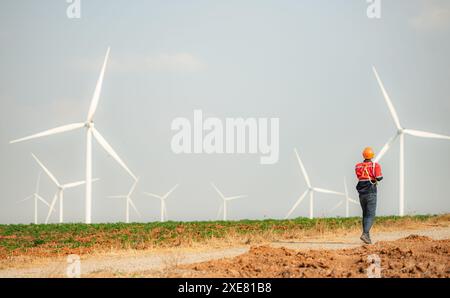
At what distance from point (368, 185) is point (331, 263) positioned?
5.66m

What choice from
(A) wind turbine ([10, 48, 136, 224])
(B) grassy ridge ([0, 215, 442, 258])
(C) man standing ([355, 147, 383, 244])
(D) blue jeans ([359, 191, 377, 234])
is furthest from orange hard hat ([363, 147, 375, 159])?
(A) wind turbine ([10, 48, 136, 224])

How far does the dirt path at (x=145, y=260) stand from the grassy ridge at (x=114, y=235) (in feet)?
13.0

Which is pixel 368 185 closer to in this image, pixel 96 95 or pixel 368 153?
pixel 368 153

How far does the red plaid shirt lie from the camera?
19719mm

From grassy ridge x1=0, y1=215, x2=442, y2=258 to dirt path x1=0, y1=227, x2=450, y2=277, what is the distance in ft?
13.0

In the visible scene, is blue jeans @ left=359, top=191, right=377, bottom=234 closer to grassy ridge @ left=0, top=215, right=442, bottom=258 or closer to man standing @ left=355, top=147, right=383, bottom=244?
man standing @ left=355, top=147, right=383, bottom=244

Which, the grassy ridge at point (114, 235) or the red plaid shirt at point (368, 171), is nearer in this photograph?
the red plaid shirt at point (368, 171)

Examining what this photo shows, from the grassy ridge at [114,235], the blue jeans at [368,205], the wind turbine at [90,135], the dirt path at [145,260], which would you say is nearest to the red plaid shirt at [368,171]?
the blue jeans at [368,205]

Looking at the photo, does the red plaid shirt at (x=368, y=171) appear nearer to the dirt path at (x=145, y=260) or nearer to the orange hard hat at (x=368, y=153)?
the orange hard hat at (x=368, y=153)

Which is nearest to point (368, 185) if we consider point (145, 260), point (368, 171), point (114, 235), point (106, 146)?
point (368, 171)

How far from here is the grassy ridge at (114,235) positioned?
2658 centimetres

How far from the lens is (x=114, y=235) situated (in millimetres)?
31328
